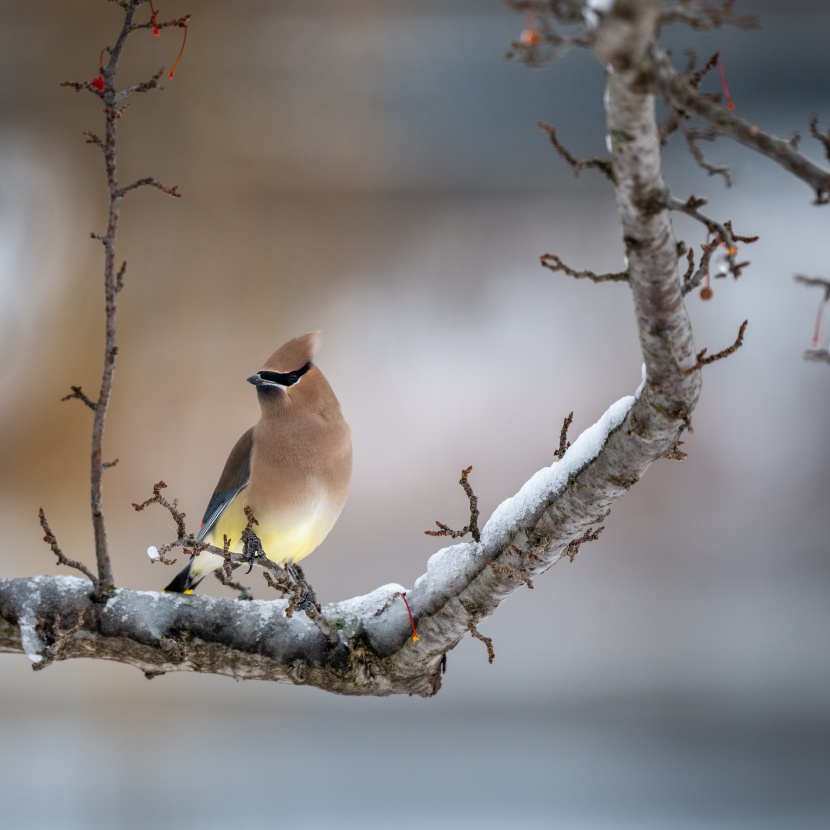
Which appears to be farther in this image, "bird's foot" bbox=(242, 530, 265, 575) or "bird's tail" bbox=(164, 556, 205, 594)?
"bird's tail" bbox=(164, 556, 205, 594)

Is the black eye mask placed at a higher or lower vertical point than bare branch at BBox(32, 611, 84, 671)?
higher

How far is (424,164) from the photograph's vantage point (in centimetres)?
353

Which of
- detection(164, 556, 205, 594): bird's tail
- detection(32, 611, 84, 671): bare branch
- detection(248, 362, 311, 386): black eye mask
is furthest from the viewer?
detection(164, 556, 205, 594): bird's tail

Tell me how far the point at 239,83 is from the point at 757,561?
92.5 inches

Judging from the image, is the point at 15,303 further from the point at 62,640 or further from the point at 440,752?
the point at 62,640

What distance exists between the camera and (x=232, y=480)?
1589 millimetres

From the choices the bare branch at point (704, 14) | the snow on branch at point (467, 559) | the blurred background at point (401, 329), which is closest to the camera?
the bare branch at point (704, 14)

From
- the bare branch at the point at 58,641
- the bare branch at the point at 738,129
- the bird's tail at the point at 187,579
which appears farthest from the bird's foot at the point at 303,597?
the bare branch at the point at 738,129

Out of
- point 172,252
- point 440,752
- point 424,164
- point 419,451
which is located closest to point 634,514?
point 419,451

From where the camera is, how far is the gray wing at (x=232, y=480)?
1.57 meters

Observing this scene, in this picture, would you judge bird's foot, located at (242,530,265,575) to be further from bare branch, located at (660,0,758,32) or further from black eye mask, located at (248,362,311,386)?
bare branch, located at (660,0,758,32)

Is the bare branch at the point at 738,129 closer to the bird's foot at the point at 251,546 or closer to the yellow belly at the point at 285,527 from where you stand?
the bird's foot at the point at 251,546

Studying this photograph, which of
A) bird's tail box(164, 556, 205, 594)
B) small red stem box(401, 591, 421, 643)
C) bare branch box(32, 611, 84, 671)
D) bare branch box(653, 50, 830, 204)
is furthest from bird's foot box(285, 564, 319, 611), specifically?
bare branch box(653, 50, 830, 204)

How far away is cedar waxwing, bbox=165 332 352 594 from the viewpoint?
4.93ft
